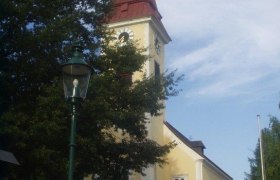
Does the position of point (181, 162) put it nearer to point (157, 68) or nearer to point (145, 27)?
point (157, 68)

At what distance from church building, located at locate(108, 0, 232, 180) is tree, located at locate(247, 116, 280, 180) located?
14.6ft

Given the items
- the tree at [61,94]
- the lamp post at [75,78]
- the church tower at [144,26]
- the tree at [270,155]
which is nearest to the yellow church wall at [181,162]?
the church tower at [144,26]

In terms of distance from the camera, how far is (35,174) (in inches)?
747

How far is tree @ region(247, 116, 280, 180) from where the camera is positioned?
125 ft

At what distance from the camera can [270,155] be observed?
3888cm

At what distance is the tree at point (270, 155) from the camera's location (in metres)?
38.0

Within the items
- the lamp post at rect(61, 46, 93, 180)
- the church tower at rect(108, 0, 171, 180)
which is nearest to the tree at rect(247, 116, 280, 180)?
the church tower at rect(108, 0, 171, 180)

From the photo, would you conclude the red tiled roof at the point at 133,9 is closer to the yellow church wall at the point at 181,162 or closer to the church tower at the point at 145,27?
the church tower at the point at 145,27

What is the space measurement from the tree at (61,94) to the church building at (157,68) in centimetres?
1437

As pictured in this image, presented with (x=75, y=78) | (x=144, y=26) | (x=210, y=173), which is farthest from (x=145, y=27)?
(x=75, y=78)

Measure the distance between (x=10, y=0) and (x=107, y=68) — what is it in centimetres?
459

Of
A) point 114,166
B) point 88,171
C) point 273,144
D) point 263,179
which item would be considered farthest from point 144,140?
point 273,144

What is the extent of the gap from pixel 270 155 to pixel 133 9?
15252mm

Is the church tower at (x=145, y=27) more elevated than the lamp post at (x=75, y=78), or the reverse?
the church tower at (x=145, y=27)
